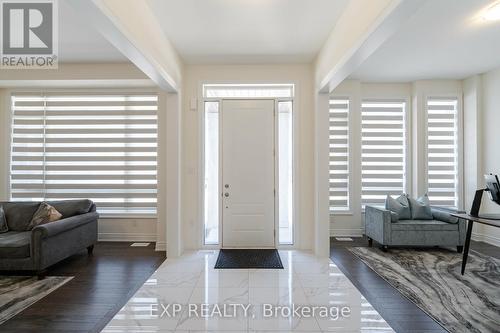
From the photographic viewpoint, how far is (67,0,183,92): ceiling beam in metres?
2.11

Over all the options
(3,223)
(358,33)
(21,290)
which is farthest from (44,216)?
(358,33)

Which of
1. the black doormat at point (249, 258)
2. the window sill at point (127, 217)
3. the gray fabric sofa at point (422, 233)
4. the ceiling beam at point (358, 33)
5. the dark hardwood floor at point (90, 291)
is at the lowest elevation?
the dark hardwood floor at point (90, 291)

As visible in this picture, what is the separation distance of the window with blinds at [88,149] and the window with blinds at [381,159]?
157 inches

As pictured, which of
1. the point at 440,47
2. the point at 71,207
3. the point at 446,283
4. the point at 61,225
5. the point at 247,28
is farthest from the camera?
the point at 71,207

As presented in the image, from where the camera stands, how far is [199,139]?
15.4ft

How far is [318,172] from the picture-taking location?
14.2 feet

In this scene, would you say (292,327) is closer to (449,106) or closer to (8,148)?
(449,106)

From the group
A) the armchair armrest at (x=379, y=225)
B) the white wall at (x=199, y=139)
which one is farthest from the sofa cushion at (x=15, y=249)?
the armchair armrest at (x=379, y=225)

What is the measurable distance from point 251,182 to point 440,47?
3.35 m

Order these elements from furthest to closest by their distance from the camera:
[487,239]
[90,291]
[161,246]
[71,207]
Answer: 1. [487,239]
2. [161,246]
3. [71,207]
4. [90,291]

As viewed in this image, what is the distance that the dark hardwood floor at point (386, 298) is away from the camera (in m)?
2.47

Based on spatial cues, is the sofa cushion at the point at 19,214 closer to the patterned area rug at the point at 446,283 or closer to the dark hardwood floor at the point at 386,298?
the dark hardwood floor at the point at 386,298

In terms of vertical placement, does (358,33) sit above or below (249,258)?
above

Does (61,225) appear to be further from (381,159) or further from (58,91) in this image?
(381,159)
